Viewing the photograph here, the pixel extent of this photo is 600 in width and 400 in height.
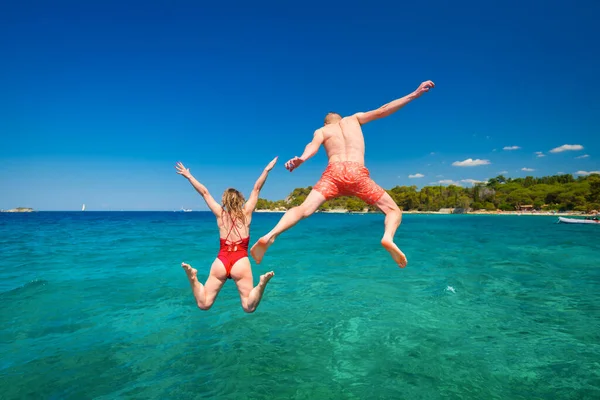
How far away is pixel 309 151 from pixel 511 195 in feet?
493

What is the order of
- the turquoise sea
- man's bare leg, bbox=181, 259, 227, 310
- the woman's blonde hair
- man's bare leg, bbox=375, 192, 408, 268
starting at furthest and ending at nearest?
the turquoise sea
the woman's blonde hair
man's bare leg, bbox=181, 259, 227, 310
man's bare leg, bbox=375, 192, 408, 268

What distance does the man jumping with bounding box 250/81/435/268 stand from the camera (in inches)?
196

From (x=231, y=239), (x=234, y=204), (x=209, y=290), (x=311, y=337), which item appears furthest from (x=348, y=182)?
(x=311, y=337)

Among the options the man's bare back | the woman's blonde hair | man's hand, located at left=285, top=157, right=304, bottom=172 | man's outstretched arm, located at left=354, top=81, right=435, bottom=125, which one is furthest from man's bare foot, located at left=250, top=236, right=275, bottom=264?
man's outstretched arm, located at left=354, top=81, right=435, bottom=125

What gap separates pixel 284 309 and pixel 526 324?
7.29m

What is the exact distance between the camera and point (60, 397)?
6195 mm

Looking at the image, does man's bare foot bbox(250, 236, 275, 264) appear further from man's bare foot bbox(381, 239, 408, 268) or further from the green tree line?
the green tree line

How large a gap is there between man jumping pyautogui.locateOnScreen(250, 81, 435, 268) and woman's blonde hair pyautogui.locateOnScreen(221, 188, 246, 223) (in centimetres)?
72

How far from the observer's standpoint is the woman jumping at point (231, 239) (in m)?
5.36

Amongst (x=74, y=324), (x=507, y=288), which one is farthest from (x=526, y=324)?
(x=74, y=324)

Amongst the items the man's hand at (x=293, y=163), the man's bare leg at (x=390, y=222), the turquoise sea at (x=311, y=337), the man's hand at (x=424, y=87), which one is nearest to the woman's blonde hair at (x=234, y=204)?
the man's hand at (x=293, y=163)

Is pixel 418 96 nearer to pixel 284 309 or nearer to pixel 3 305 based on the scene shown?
pixel 284 309

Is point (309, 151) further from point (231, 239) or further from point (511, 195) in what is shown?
point (511, 195)

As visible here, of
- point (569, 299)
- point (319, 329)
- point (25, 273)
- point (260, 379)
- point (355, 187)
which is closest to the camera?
point (355, 187)
